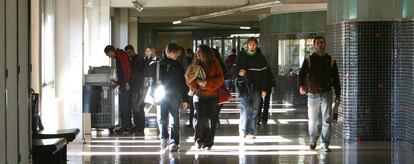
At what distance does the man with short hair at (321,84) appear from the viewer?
383 inches

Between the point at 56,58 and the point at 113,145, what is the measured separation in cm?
153

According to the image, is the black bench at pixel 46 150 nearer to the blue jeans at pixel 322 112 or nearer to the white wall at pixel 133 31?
the blue jeans at pixel 322 112

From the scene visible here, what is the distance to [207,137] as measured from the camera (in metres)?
10.1

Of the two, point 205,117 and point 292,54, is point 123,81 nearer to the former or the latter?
point 205,117

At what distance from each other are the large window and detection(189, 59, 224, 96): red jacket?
10098mm

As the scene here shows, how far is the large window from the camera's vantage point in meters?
20.0

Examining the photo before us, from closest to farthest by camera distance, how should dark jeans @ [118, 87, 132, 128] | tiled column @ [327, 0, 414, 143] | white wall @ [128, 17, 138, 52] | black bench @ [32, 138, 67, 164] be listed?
black bench @ [32, 138, 67, 164], tiled column @ [327, 0, 414, 143], dark jeans @ [118, 87, 132, 128], white wall @ [128, 17, 138, 52]

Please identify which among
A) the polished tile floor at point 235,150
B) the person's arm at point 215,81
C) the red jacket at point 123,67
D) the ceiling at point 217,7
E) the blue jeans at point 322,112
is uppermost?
the ceiling at point 217,7

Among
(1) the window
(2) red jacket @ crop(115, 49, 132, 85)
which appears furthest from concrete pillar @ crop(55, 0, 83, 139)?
(2) red jacket @ crop(115, 49, 132, 85)

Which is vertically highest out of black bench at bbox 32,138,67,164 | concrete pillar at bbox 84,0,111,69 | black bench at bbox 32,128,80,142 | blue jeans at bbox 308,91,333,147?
concrete pillar at bbox 84,0,111,69

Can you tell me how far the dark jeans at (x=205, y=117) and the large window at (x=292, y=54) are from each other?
10.0 meters
